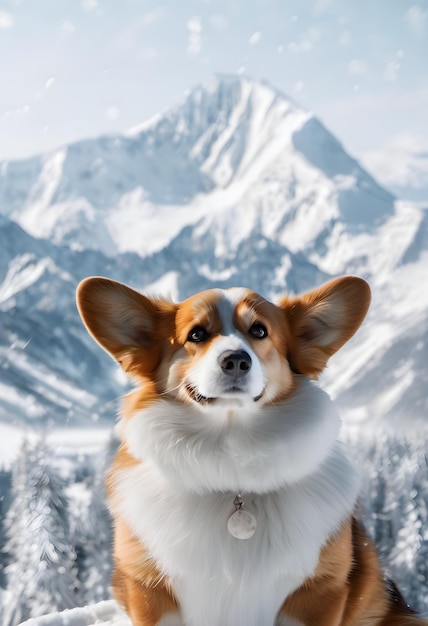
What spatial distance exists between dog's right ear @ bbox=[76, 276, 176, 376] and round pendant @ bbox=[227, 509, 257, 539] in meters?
0.57

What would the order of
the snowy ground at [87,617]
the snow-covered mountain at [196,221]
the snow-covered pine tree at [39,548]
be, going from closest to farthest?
1. the snowy ground at [87,617]
2. the snow-covered pine tree at [39,548]
3. the snow-covered mountain at [196,221]

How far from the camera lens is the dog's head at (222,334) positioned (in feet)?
7.22

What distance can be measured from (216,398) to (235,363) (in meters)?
0.17

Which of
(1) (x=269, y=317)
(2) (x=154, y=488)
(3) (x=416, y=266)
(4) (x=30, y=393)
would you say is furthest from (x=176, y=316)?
(3) (x=416, y=266)

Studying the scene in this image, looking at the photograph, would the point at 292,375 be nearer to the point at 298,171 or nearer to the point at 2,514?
the point at 2,514

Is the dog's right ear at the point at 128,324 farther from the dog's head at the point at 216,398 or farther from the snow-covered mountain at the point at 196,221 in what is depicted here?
the snow-covered mountain at the point at 196,221

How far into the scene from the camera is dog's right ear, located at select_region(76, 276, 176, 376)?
7.93ft

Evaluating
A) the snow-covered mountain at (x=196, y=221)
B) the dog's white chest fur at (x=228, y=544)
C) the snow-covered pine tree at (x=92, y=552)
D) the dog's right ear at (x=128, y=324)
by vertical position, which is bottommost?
the snow-covered mountain at (x=196, y=221)

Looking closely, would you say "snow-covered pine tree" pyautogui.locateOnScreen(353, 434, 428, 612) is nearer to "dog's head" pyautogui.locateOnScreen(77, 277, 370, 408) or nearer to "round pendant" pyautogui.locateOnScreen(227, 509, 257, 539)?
"dog's head" pyautogui.locateOnScreen(77, 277, 370, 408)

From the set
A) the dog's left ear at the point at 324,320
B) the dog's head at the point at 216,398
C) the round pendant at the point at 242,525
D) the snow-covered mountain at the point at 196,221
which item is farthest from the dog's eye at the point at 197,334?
the snow-covered mountain at the point at 196,221

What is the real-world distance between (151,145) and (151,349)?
7736 cm

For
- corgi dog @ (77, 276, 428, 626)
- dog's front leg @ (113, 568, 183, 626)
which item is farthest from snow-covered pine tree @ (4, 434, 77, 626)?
corgi dog @ (77, 276, 428, 626)

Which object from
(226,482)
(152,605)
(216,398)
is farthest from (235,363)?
(152,605)

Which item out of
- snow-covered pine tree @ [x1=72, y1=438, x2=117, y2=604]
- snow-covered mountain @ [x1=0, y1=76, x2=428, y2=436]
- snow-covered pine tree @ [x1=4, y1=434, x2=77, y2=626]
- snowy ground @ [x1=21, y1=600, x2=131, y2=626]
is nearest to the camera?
snowy ground @ [x1=21, y1=600, x2=131, y2=626]
